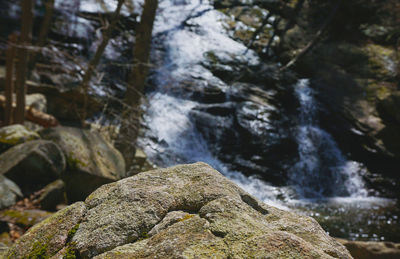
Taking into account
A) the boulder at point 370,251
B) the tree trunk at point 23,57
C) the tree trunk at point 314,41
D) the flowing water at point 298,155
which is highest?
the tree trunk at point 314,41

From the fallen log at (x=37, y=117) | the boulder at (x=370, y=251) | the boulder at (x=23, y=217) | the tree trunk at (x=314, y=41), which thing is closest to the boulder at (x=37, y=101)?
the fallen log at (x=37, y=117)

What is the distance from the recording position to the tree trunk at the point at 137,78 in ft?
23.3

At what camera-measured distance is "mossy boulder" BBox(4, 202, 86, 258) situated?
1.52 meters

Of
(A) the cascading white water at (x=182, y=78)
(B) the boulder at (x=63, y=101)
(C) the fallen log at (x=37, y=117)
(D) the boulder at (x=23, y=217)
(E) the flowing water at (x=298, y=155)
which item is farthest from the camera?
(A) the cascading white water at (x=182, y=78)

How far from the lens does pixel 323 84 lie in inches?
531

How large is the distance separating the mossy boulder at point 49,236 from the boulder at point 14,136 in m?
4.23

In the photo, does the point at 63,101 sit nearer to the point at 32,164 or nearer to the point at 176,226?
the point at 32,164

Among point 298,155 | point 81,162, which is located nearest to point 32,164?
point 81,162

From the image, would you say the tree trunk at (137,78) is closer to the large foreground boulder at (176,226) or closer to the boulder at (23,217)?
the boulder at (23,217)

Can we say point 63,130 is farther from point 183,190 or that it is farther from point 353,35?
point 353,35

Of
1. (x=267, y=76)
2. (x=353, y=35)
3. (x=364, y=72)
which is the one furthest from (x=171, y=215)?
(x=353, y=35)

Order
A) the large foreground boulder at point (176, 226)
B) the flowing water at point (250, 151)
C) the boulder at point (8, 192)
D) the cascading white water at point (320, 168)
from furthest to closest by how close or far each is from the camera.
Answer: the cascading white water at point (320, 168)
the flowing water at point (250, 151)
the boulder at point (8, 192)
the large foreground boulder at point (176, 226)

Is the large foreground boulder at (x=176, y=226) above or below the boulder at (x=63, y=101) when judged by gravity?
above

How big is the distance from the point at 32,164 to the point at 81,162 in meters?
0.78
